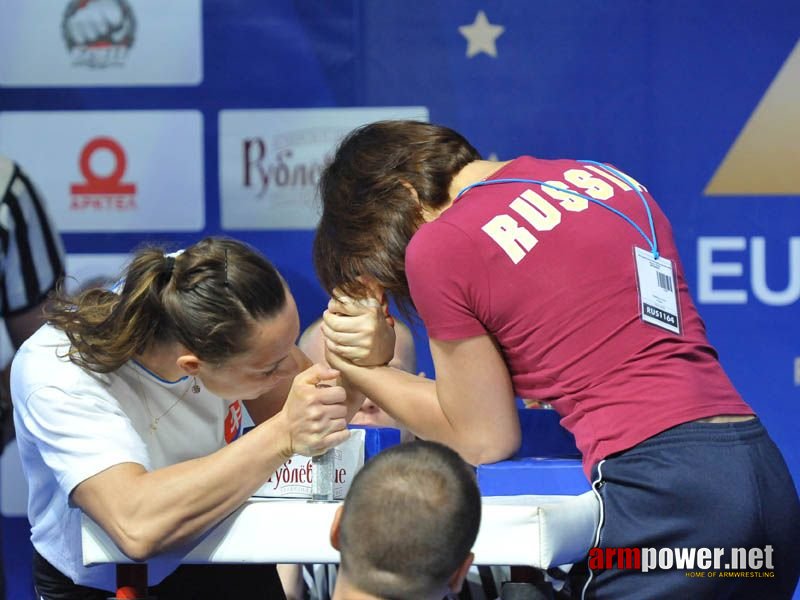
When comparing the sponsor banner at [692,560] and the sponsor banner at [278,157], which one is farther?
the sponsor banner at [278,157]

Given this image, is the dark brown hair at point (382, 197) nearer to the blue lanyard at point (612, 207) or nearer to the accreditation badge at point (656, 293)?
the blue lanyard at point (612, 207)

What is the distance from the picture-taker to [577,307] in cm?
157

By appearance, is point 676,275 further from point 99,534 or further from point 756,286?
point 756,286

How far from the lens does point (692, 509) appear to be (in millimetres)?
1493

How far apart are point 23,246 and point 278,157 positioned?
81 cm

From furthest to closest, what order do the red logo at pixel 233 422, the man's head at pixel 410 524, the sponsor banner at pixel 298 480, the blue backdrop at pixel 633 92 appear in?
the blue backdrop at pixel 633 92 → the red logo at pixel 233 422 → the sponsor banner at pixel 298 480 → the man's head at pixel 410 524

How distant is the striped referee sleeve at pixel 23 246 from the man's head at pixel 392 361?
0.83 metres

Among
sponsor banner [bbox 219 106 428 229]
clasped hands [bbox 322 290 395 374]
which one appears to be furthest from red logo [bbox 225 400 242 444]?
sponsor banner [bbox 219 106 428 229]

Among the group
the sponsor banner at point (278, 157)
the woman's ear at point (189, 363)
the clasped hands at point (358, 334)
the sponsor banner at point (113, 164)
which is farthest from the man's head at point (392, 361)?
the woman's ear at point (189, 363)

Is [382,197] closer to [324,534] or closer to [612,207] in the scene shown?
[612,207]

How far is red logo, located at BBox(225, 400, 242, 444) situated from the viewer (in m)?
2.01

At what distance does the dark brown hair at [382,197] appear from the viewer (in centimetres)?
175

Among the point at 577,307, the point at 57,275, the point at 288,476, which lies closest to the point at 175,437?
the point at 288,476

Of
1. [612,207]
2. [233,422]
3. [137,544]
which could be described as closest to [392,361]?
[233,422]
